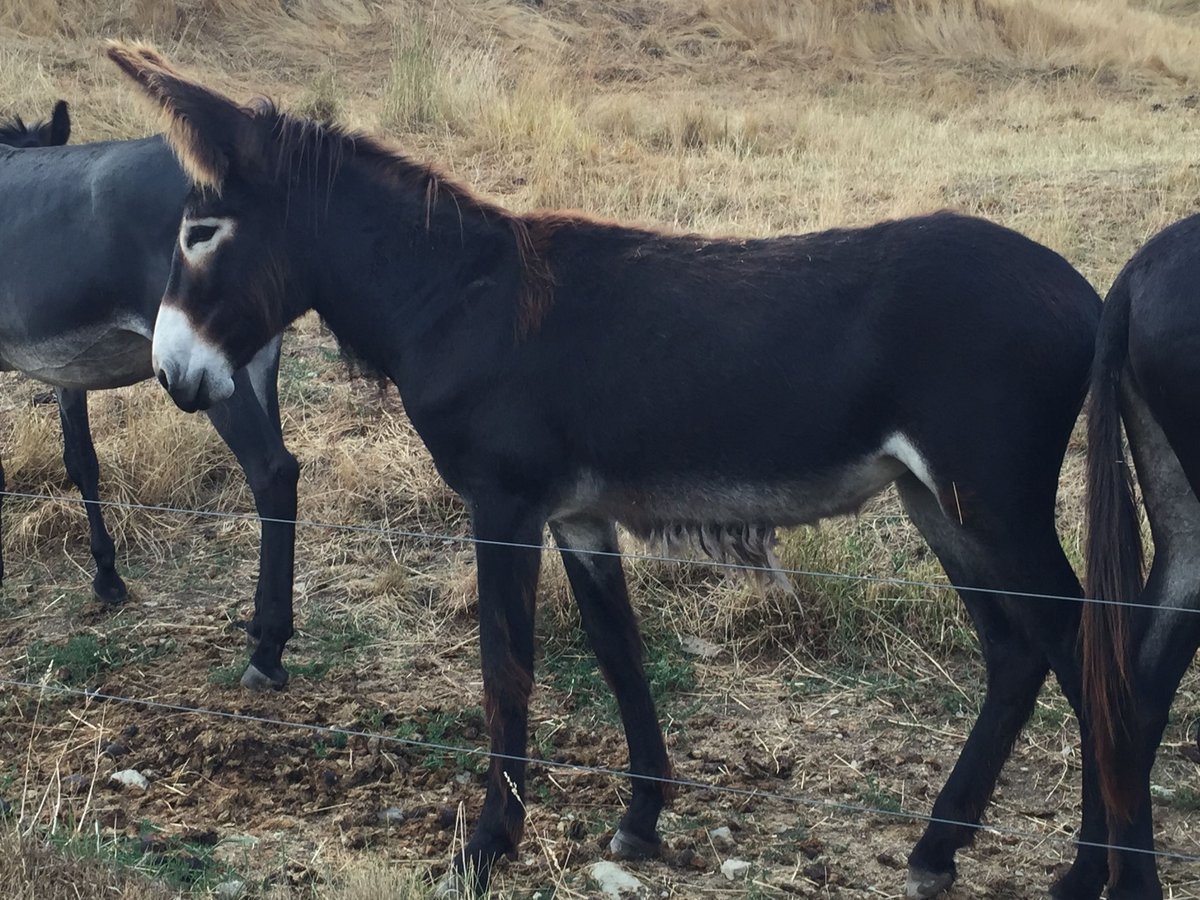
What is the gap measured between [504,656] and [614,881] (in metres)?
0.70

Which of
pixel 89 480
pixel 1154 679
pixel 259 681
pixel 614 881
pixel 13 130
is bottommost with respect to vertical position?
pixel 259 681

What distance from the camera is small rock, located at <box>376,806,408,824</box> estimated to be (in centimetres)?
388

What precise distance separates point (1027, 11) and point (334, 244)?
17859 mm

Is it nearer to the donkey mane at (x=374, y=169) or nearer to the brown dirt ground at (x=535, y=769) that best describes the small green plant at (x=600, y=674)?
the brown dirt ground at (x=535, y=769)

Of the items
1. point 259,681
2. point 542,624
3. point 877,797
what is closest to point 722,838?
point 877,797

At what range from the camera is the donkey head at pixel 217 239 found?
3.66 meters

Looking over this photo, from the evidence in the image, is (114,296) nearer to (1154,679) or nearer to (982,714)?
(982,714)

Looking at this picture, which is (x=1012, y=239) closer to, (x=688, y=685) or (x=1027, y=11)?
(x=688, y=685)

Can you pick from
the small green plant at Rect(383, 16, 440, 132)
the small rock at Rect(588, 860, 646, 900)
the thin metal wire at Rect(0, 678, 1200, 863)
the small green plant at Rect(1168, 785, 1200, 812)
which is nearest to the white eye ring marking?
the thin metal wire at Rect(0, 678, 1200, 863)

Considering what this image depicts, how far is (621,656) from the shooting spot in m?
3.79

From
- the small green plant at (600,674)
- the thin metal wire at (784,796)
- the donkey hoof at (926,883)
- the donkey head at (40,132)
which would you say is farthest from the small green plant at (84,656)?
the donkey hoof at (926,883)

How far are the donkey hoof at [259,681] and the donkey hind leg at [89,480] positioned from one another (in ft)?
3.58

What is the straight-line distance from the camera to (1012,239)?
3270 millimetres

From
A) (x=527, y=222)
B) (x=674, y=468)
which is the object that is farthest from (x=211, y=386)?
(x=674, y=468)
